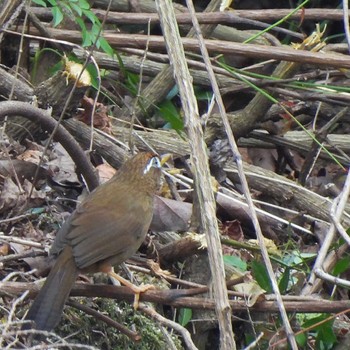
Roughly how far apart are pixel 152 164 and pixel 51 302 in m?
0.96

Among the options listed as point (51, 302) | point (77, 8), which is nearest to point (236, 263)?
point (51, 302)

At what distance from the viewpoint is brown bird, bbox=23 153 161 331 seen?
343cm

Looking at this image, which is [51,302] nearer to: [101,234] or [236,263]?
[101,234]

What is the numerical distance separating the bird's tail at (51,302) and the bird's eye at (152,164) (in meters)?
0.75

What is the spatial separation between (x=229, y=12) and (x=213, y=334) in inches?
76.1

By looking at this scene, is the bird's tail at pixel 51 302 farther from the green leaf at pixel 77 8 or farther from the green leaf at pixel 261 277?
the green leaf at pixel 77 8

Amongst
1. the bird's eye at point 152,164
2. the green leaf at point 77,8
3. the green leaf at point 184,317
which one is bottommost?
the green leaf at point 184,317

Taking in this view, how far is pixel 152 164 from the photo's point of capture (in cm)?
417

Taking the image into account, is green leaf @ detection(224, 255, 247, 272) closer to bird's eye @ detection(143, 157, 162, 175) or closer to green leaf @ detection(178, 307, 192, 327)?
green leaf @ detection(178, 307, 192, 327)

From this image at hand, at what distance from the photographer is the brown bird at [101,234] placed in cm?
343

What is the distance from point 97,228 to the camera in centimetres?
375

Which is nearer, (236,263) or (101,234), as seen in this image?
(101,234)

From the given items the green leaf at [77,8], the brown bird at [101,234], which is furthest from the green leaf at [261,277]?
the green leaf at [77,8]

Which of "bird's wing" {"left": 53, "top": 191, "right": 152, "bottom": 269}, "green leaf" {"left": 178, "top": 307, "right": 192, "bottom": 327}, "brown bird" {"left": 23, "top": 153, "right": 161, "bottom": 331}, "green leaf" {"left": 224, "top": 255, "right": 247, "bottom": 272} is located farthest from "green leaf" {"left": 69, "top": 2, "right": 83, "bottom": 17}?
"green leaf" {"left": 178, "top": 307, "right": 192, "bottom": 327}
